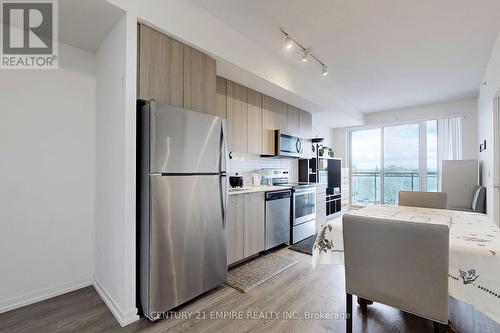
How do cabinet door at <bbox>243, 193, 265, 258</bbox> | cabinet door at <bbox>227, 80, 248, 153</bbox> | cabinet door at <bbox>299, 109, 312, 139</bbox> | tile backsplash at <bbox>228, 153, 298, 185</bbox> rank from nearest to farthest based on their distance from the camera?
cabinet door at <bbox>243, 193, 265, 258</bbox> → cabinet door at <bbox>227, 80, 248, 153</bbox> → tile backsplash at <bbox>228, 153, 298, 185</bbox> → cabinet door at <bbox>299, 109, 312, 139</bbox>

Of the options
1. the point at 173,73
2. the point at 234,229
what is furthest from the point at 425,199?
the point at 173,73

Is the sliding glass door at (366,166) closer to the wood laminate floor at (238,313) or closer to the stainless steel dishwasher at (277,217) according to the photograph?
the stainless steel dishwasher at (277,217)

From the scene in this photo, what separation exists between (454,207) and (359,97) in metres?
2.67

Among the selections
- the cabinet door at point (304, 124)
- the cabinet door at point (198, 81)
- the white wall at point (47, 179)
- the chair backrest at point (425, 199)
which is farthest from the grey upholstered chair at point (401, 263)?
the cabinet door at point (304, 124)

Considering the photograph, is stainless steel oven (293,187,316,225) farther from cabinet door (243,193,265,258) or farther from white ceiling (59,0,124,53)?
white ceiling (59,0,124,53)

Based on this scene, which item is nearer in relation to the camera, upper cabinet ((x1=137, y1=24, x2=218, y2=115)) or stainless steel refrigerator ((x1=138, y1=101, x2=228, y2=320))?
stainless steel refrigerator ((x1=138, y1=101, x2=228, y2=320))

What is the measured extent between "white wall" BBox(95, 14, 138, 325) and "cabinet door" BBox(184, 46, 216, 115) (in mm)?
515

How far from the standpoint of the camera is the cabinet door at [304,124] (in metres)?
4.70

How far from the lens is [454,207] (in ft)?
14.1

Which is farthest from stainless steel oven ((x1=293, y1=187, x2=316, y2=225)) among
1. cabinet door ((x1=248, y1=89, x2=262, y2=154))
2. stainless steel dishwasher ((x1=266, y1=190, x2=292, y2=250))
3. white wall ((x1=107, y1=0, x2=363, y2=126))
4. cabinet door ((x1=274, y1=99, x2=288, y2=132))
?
white wall ((x1=107, y1=0, x2=363, y2=126))

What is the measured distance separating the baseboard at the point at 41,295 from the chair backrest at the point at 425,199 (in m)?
3.57

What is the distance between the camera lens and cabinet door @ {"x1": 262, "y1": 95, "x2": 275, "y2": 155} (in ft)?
12.5

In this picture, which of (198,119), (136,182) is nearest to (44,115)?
(136,182)

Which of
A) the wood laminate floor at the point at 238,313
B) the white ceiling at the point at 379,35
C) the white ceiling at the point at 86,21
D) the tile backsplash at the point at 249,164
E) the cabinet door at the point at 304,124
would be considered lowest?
the wood laminate floor at the point at 238,313
